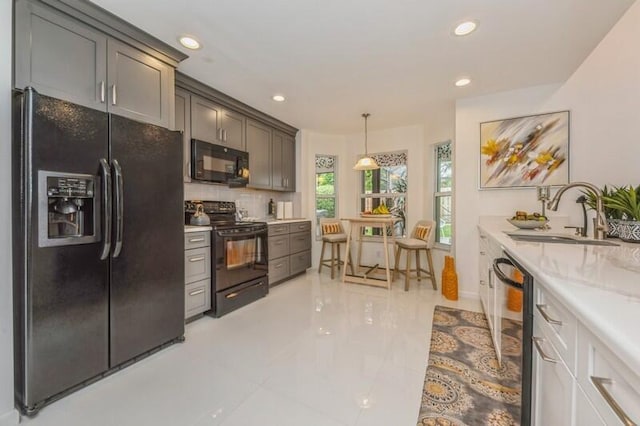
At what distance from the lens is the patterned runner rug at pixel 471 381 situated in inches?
55.5

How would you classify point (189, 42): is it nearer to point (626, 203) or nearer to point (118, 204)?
point (118, 204)

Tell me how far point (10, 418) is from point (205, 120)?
8.76ft

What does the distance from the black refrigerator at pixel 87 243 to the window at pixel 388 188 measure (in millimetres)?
3447

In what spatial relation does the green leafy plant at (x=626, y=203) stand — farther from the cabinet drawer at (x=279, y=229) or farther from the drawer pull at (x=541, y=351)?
the cabinet drawer at (x=279, y=229)

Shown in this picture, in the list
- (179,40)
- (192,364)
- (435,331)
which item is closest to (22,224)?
(192,364)

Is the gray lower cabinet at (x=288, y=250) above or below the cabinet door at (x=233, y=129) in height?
below

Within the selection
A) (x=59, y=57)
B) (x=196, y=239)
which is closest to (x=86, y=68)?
(x=59, y=57)

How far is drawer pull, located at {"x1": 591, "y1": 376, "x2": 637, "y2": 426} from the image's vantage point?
51 cm

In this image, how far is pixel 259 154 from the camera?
151 inches

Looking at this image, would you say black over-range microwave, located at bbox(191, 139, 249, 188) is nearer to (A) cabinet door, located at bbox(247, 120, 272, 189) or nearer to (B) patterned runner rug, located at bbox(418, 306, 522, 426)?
(A) cabinet door, located at bbox(247, 120, 272, 189)

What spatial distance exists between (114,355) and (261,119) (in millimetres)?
3115

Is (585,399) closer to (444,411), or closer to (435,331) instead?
(444,411)

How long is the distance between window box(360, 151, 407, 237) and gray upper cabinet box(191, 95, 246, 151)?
7.91 feet

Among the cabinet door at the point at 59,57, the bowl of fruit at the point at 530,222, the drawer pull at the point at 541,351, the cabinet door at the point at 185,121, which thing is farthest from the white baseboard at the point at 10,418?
the bowl of fruit at the point at 530,222
